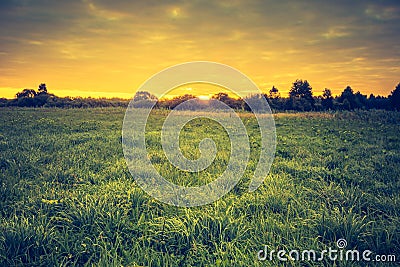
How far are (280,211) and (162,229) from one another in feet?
6.22

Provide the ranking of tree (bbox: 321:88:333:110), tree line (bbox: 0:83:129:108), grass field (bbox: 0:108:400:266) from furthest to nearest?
tree (bbox: 321:88:333:110), tree line (bbox: 0:83:129:108), grass field (bbox: 0:108:400:266)

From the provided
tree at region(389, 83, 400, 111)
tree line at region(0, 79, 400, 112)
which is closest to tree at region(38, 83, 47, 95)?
tree line at region(0, 79, 400, 112)

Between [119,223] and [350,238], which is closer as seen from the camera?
[350,238]

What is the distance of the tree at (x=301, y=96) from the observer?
58.7 m

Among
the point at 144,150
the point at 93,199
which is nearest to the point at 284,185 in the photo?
the point at 93,199

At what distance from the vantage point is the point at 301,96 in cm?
6388

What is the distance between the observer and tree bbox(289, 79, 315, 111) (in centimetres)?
5866

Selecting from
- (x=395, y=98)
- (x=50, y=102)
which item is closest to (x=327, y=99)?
(x=395, y=98)

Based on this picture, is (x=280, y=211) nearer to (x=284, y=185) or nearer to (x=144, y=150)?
(x=284, y=185)

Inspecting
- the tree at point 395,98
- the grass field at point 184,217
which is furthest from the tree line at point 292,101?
the grass field at point 184,217

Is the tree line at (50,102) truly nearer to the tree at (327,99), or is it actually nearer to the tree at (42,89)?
the tree at (42,89)

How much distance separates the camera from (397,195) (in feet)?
15.5

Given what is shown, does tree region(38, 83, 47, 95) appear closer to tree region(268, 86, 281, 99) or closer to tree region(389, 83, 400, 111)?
tree region(268, 86, 281, 99)

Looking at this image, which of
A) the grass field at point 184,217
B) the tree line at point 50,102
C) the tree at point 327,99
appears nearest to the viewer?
the grass field at point 184,217
